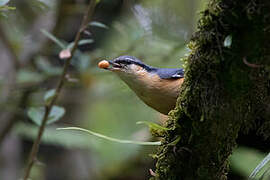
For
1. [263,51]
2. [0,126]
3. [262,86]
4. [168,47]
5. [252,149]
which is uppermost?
[263,51]

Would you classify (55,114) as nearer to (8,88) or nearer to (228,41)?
(8,88)

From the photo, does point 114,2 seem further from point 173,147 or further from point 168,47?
point 173,147

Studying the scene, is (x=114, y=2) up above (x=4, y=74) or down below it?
above

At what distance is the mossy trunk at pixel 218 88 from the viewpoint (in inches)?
67.8

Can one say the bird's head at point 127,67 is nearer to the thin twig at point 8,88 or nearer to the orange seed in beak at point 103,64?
the orange seed in beak at point 103,64

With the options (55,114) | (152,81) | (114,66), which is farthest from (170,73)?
(55,114)

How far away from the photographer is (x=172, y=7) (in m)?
6.15

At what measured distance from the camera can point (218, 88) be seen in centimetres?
182

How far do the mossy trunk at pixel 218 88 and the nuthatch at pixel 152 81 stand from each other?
107 centimetres

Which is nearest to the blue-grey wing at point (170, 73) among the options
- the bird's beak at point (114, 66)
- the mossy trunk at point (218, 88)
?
the bird's beak at point (114, 66)

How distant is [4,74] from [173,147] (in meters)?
4.21

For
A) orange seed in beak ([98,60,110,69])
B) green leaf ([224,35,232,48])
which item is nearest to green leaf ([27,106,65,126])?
orange seed in beak ([98,60,110,69])

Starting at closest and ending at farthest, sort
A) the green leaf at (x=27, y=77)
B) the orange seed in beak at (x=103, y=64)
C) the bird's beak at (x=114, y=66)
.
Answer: the orange seed in beak at (x=103, y=64)
the bird's beak at (x=114, y=66)
the green leaf at (x=27, y=77)

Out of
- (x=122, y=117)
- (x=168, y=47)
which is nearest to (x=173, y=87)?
(x=168, y=47)
